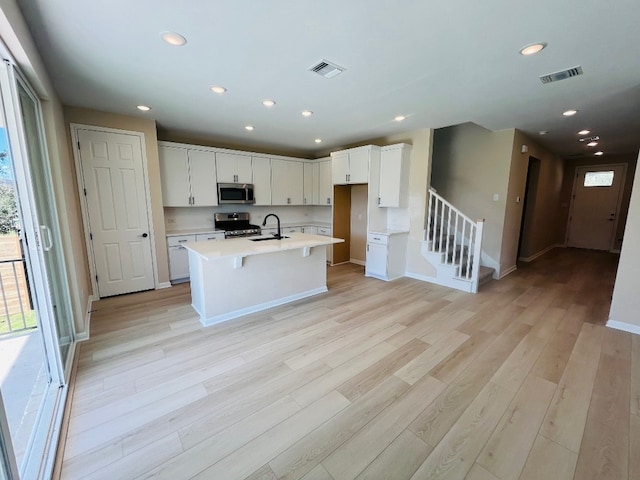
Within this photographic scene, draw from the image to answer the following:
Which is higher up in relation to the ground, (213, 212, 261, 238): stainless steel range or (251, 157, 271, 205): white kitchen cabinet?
(251, 157, 271, 205): white kitchen cabinet

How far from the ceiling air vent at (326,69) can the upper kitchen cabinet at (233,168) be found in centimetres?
312

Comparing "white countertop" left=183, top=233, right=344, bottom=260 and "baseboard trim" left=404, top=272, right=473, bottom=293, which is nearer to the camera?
"white countertop" left=183, top=233, right=344, bottom=260

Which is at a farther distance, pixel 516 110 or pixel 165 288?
pixel 165 288

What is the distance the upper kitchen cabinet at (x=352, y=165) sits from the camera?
4.79 meters

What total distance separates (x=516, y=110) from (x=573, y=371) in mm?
3095

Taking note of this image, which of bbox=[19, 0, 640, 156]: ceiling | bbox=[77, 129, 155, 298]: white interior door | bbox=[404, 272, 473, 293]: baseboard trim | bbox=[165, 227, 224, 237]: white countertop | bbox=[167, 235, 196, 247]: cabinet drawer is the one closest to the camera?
bbox=[19, 0, 640, 156]: ceiling

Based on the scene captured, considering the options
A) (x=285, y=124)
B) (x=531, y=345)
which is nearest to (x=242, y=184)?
(x=285, y=124)

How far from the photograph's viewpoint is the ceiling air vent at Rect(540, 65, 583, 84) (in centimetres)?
235

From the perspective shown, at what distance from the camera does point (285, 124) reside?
13.6 feet

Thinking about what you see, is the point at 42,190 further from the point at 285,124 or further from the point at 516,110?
the point at 516,110

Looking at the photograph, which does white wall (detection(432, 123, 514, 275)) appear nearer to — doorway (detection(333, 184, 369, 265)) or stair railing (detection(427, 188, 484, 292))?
stair railing (detection(427, 188, 484, 292))

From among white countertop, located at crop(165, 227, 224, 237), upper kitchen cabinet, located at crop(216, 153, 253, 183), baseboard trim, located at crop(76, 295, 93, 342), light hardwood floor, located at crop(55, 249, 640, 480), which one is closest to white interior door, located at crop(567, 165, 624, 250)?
light hardwood floor, located at crop(55, 249, 640, 480)

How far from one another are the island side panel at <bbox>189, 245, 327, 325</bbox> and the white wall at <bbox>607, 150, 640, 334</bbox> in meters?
3.52

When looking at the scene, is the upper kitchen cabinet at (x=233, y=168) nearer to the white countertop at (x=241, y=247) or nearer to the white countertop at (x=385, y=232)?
the white countertop at (x=241, y=247)
